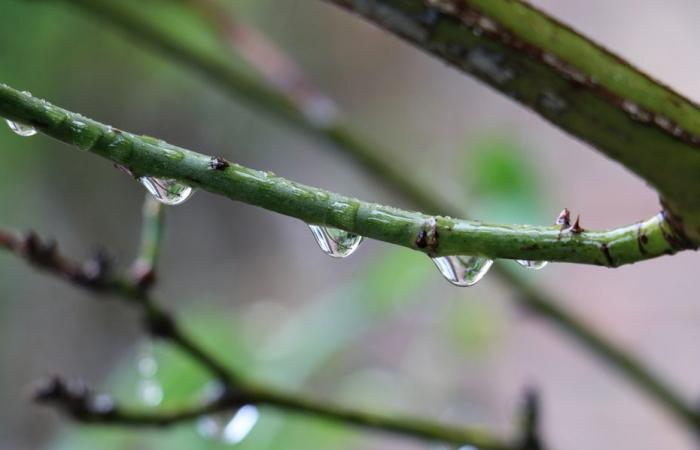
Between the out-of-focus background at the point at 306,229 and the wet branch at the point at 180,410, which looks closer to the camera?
the wet branch at the point at 180,410

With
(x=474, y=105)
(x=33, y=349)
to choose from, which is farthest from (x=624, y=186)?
(x=33, y=349)

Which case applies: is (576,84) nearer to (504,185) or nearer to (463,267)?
(463,267)

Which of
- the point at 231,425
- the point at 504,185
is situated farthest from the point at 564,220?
the point at 504,185

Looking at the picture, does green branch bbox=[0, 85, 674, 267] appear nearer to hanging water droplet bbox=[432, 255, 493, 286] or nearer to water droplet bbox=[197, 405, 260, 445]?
hanging water droplet bbox=[432, 255, 493, 286]

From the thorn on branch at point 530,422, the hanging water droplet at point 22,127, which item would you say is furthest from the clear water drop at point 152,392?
the hanging water droplet at point 22,127

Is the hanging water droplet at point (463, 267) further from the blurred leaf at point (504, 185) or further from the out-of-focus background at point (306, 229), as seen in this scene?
the out-of-focus background at point (306, 229)

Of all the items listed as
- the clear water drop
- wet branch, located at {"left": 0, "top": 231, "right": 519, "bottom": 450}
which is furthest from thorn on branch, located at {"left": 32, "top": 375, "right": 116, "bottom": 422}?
the clear water drop
